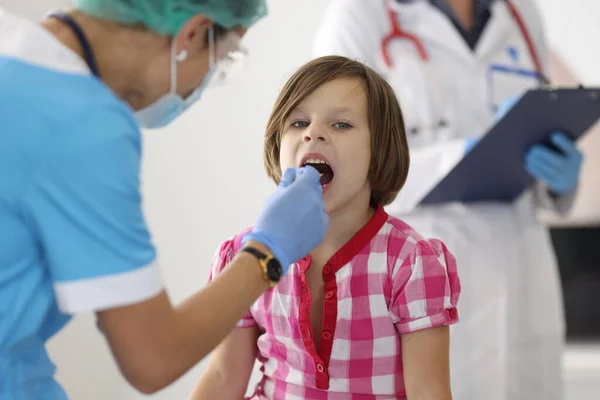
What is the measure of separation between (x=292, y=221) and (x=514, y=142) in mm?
766

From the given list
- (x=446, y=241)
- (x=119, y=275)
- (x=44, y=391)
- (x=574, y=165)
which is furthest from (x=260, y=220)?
(x=574, y=165)

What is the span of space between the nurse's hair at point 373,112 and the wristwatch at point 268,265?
0.42 metres

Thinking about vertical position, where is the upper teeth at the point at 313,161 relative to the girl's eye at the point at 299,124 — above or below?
below

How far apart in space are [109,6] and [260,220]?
1.14 feet

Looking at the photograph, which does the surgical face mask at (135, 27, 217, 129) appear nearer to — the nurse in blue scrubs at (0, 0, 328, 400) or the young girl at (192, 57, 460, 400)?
the nurse in blue scrubs at (0, 0, 328, 400)

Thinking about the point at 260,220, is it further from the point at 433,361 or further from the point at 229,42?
the point at 433,361

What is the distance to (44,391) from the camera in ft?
3.27

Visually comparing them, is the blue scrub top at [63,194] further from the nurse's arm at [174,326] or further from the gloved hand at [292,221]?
the gloved hand at [292,221]

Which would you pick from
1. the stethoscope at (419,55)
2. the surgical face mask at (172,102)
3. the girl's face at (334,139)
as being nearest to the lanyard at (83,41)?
the surgical face mask at (172,102)

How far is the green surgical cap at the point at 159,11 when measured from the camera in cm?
97

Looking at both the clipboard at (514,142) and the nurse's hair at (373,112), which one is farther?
the clipboard at (514,142)

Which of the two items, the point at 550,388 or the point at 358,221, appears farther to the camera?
the point at 550,388

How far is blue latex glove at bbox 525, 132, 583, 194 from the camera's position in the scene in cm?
175

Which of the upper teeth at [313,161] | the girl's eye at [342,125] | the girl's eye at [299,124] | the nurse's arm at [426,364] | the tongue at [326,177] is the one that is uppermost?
the girl's eye at [342,125]
